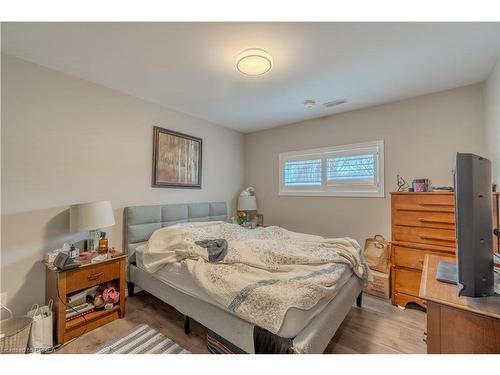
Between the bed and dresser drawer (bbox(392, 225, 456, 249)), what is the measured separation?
73 centimetres

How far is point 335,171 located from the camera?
3369 millimetres

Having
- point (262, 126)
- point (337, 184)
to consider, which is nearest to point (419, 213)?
point (337, 184)

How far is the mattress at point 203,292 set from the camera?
1252 mm

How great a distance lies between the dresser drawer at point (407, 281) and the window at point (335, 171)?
1023 mm

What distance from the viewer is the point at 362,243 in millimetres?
3070

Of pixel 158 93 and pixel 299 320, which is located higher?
pixel 158 93

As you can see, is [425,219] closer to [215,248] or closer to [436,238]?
[436,238]

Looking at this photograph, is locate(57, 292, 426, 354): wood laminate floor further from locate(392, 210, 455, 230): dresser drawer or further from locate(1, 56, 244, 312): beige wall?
locate(392, 210, 455, 230): dresser drawer

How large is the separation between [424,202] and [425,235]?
0.35 m

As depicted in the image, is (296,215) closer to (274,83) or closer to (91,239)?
(274,83)

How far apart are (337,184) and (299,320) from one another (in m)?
2.46

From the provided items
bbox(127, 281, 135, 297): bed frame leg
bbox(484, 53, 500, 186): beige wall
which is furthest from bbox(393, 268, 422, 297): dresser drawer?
bbox(127, 281, 135, 297): bed frame leg

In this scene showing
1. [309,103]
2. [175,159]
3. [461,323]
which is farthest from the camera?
[175,159]

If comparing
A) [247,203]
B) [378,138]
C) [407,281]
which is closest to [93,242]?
[247,203]
